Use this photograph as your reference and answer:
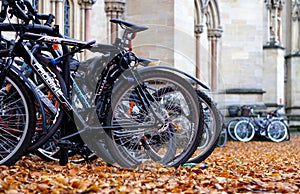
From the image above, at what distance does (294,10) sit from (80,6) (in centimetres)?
1950

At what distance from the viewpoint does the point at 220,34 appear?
2019 centimetres

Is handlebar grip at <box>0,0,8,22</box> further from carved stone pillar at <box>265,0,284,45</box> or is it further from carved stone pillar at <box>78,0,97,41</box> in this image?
carved stone pillar at <box>265,0,284,45</box>

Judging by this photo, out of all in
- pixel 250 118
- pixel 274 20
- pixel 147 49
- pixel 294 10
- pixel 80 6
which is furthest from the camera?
pixel 294 10

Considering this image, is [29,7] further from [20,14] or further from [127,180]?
[127,180]

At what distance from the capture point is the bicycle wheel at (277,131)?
1911 centimetres

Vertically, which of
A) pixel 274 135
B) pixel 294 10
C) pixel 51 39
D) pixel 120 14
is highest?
pixel 294 10

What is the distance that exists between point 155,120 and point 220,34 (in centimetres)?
1551

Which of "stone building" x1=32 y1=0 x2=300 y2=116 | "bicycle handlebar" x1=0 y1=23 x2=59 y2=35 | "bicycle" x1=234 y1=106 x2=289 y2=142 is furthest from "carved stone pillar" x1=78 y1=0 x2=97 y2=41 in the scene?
"bicycle handlebar" x1=0 y1=23 x2=59 y2=35

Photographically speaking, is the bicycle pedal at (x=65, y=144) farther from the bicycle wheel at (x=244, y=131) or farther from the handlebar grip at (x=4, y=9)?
the bicycle wheel at (x=244, y=131)

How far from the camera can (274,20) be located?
25.3m

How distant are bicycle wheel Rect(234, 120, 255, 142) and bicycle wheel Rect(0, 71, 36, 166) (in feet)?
45.1

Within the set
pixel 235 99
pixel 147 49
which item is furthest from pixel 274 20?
pixel 147 49

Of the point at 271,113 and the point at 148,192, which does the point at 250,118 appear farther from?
the point at 148,192

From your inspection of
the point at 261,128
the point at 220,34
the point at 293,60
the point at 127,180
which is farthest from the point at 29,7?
the point at 293,60
